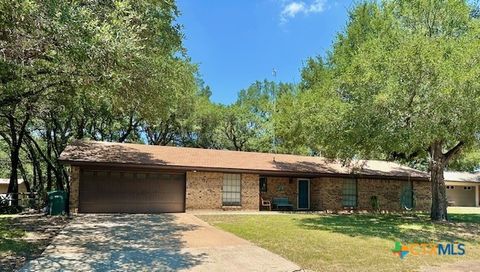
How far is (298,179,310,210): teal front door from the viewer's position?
2306cm

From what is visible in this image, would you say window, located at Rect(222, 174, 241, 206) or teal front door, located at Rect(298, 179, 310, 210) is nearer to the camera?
window, located at Rect(222, 174, 241, 206)

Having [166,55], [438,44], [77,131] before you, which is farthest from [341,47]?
[77,131]

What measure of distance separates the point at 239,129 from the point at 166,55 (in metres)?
22.2

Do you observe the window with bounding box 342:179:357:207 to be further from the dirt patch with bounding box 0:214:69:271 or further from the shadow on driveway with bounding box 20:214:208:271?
the dirt patch with bounding box 0:214:69:271

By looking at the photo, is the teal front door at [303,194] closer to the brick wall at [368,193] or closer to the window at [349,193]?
the brick wall at [368,193]

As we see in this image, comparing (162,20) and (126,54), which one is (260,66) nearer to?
(162,20)

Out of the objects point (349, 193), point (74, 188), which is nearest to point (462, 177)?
point (349, 193)

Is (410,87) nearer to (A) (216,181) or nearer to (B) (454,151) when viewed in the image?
(B) (454,151)

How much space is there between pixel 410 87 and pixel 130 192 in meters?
13.1

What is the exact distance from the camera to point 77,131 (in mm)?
28859

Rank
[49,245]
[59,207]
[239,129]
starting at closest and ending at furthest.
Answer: [49,245]
[59,207]
[239,129]

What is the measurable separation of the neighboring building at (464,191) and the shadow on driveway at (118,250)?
3041 cm

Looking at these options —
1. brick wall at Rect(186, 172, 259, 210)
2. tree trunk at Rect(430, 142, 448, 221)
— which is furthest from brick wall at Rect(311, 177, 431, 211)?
tree trunk at Rect(430, 142, 448, 221)

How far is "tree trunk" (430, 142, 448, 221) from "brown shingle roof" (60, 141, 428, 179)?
165 inches
